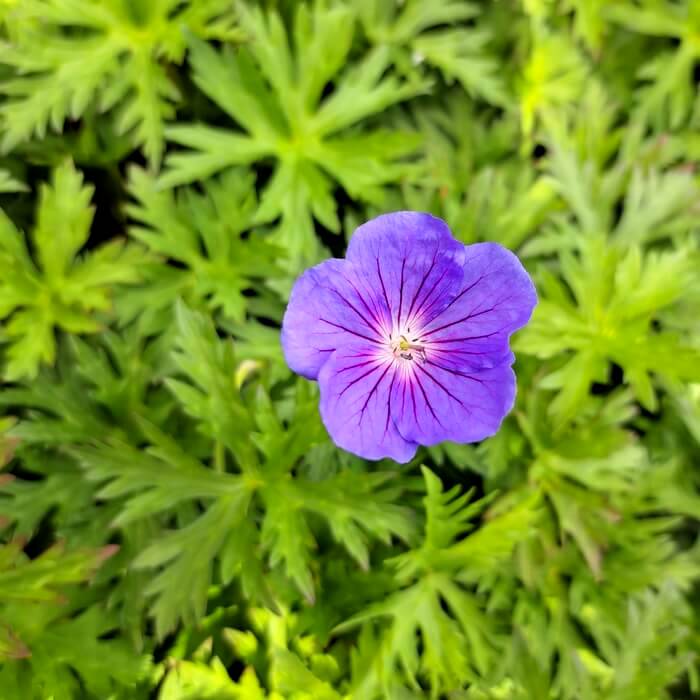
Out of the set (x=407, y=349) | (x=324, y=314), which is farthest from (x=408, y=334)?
(x=324, y=314)

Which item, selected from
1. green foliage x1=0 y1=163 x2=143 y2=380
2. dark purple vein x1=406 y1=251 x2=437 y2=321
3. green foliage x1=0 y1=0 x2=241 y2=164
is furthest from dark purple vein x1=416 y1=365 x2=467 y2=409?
green foliage x1=0 y1=0 x2=241 y2=164

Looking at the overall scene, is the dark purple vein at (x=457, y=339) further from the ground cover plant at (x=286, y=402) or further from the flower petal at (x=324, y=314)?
the ground cover plant at (x=286, y=402)

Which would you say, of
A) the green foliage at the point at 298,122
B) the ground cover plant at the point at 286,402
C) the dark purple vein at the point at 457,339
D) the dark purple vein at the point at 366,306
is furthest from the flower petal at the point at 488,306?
the green foliage at the point at 298,122

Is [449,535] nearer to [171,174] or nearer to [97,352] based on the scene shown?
[97,352]

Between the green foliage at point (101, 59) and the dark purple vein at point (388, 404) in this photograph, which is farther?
the green foliage at point (101, 59)

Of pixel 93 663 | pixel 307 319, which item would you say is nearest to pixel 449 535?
pixel 307 319

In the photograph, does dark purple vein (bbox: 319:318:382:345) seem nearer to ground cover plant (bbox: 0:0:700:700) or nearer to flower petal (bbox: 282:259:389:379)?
flower petal (bbox: 282:259:389:379)

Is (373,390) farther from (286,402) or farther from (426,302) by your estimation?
(286,402)
